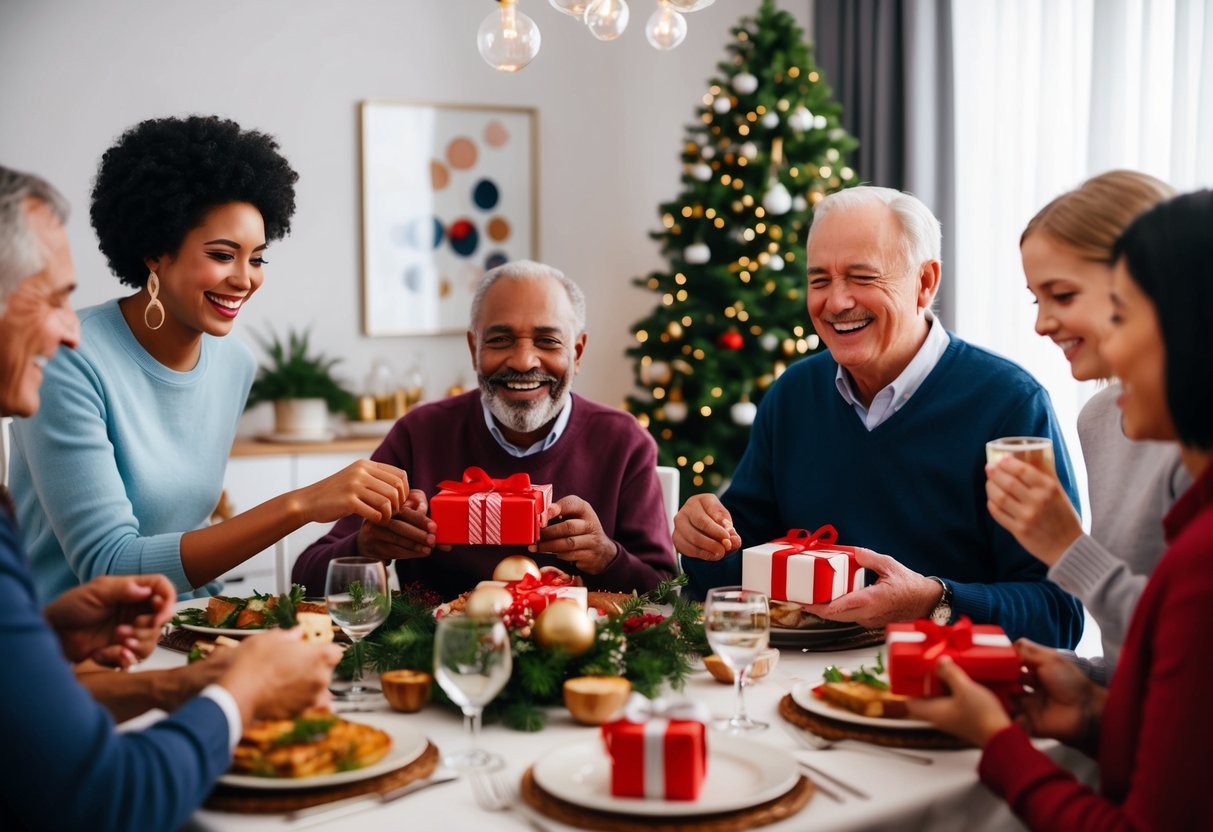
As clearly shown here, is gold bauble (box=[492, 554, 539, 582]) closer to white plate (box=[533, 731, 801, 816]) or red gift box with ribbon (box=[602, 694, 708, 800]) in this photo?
white plate (box=[533, 731, 801, 816])

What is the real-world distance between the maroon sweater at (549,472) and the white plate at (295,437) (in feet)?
6.78

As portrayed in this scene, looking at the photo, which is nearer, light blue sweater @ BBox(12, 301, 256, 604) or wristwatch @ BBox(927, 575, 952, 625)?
wristwatch @ BBox(927, 575, 952, 625)

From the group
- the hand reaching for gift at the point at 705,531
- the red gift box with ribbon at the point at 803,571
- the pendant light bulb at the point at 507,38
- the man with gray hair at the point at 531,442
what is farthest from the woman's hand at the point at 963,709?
→ the pendant light bulb at the point at 507,38

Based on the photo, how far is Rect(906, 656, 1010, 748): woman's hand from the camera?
55.7 inches

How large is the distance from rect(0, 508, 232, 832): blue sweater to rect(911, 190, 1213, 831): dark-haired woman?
93 cm

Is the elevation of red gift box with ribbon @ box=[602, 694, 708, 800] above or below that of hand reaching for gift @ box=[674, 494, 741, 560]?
below

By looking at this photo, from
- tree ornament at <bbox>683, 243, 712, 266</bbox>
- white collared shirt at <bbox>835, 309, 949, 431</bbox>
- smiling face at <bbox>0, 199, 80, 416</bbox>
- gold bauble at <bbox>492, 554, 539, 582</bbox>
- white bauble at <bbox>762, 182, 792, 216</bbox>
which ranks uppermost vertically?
white bauble at <bbox>762, 182, 792, 216</bbox>

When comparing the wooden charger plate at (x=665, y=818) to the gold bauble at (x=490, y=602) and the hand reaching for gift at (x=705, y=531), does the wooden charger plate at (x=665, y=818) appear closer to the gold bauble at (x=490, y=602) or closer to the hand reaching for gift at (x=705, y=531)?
the gold bauble at (x=490, y=602)

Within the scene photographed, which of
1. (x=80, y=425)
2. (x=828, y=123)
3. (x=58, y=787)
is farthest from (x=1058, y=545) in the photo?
(x=828, y=123)

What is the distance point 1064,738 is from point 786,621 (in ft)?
1.92

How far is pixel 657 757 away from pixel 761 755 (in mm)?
191

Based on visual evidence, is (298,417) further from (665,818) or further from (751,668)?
(665,818)

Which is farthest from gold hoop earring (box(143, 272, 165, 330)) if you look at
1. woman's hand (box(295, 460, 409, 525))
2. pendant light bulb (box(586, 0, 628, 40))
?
pendant light bulb (box(586, 0, 628, 40))

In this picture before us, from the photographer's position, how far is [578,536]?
2.44 metres
